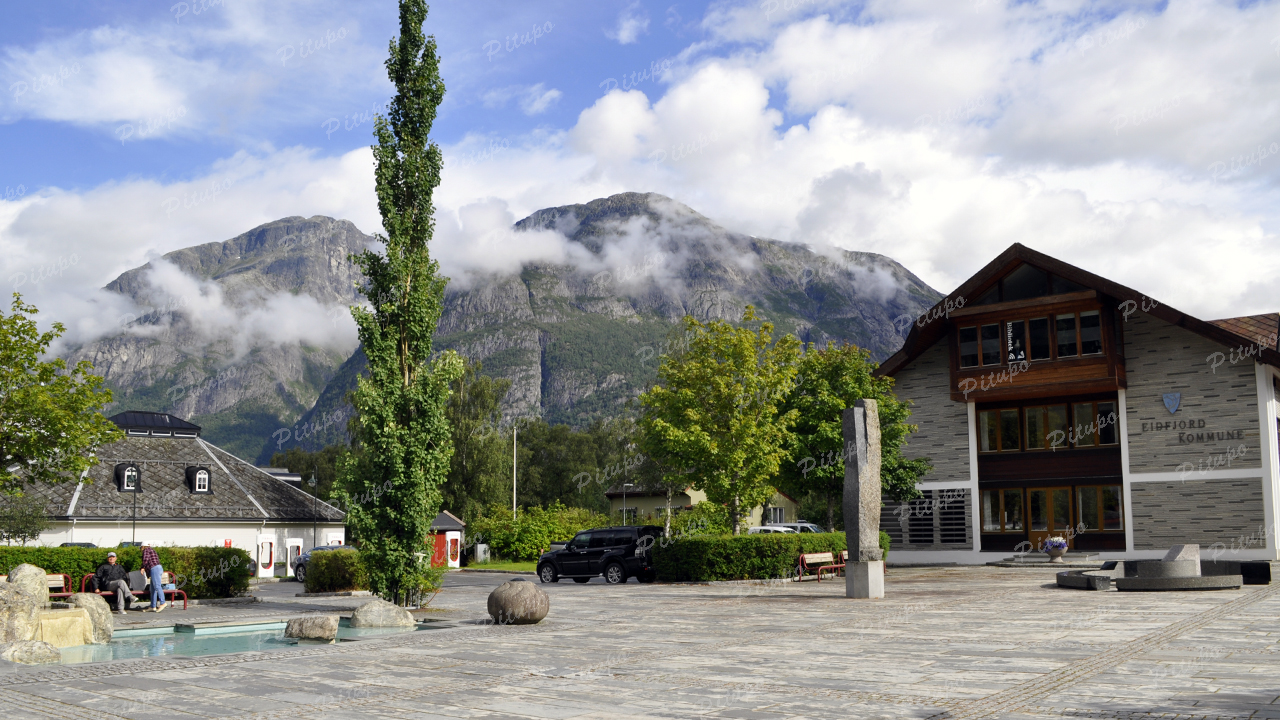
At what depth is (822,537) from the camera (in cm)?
3017

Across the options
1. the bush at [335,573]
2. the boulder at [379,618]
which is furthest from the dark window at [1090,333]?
the boulder at [379,618]

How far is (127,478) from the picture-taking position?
47.0 meters

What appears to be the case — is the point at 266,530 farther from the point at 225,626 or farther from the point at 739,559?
the point at 225,626

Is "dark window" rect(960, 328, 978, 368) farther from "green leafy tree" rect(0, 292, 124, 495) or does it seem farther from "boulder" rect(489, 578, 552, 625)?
"green leafy tree" rect(0, 292, 124, 495)

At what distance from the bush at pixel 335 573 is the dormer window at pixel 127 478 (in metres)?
23.5

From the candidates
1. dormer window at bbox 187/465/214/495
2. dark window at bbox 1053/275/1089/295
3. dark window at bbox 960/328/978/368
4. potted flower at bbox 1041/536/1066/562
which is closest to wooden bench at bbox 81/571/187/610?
dormer window at bbox 187/465/214/495

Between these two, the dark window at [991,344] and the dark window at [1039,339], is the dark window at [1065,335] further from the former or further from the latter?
the dark window at [991,344]

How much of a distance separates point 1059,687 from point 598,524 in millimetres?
49504

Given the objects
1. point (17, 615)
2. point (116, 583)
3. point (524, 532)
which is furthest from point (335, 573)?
point (524, 532)

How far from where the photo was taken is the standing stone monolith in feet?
68.6

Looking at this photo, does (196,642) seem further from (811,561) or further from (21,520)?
(21,520)

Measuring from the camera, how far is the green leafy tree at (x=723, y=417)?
30.5 m

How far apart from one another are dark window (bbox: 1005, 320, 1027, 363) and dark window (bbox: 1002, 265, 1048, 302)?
1005 millimetres

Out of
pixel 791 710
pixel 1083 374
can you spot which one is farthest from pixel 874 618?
pixel 1083 374
